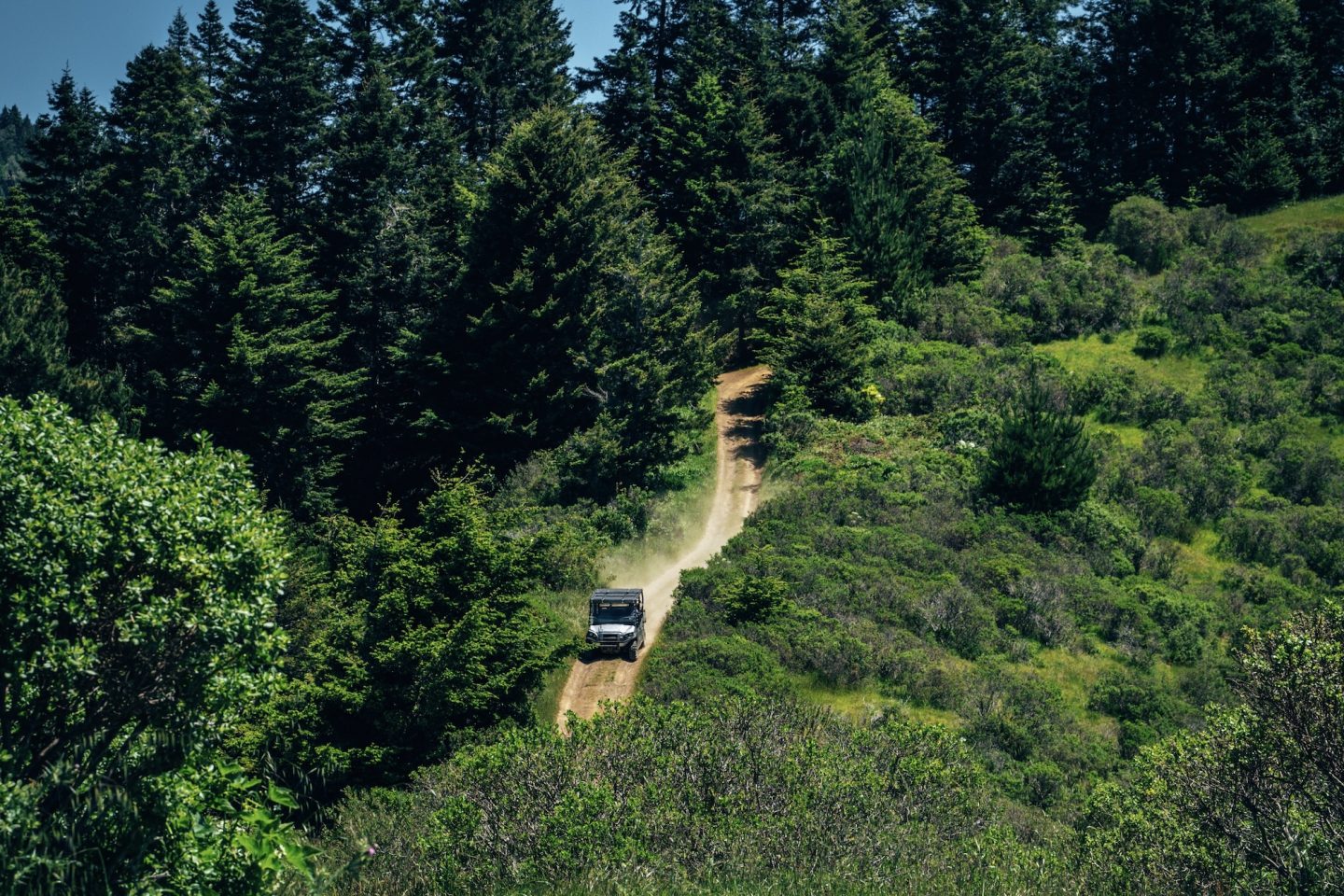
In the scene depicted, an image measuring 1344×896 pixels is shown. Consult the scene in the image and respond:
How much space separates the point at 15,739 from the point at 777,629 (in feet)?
63.5

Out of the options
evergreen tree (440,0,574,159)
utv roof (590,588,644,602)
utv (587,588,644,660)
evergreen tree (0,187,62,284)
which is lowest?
utv (587,588,644,660)

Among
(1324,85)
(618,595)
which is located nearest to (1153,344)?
(1324,85)

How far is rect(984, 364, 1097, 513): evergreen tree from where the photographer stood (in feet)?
117

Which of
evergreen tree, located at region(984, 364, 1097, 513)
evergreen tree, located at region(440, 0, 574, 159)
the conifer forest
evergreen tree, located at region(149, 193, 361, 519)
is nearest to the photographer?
the conifer forest

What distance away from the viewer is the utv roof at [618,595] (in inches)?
1158

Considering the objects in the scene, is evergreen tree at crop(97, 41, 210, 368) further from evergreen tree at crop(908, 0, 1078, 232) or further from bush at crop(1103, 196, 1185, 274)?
bush at crop(1103, 196, 1185, 274)

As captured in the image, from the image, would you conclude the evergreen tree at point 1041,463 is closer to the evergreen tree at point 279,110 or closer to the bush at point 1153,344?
the bush at point 1153,344

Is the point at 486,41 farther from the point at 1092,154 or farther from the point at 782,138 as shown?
the point at 1092,154

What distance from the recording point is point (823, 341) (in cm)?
4316

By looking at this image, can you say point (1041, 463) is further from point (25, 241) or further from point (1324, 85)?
point (25, 241)

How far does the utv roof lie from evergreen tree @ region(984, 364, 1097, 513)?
553 inches

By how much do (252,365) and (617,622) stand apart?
23423 millimetres

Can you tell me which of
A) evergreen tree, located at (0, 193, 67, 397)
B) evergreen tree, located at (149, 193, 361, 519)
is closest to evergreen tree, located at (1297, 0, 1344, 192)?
evergreen tree, located at (149, 193, 361, 519)

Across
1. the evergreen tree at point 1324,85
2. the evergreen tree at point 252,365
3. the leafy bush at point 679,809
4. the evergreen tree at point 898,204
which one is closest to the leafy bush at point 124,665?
the leafy bush at point 679,809
